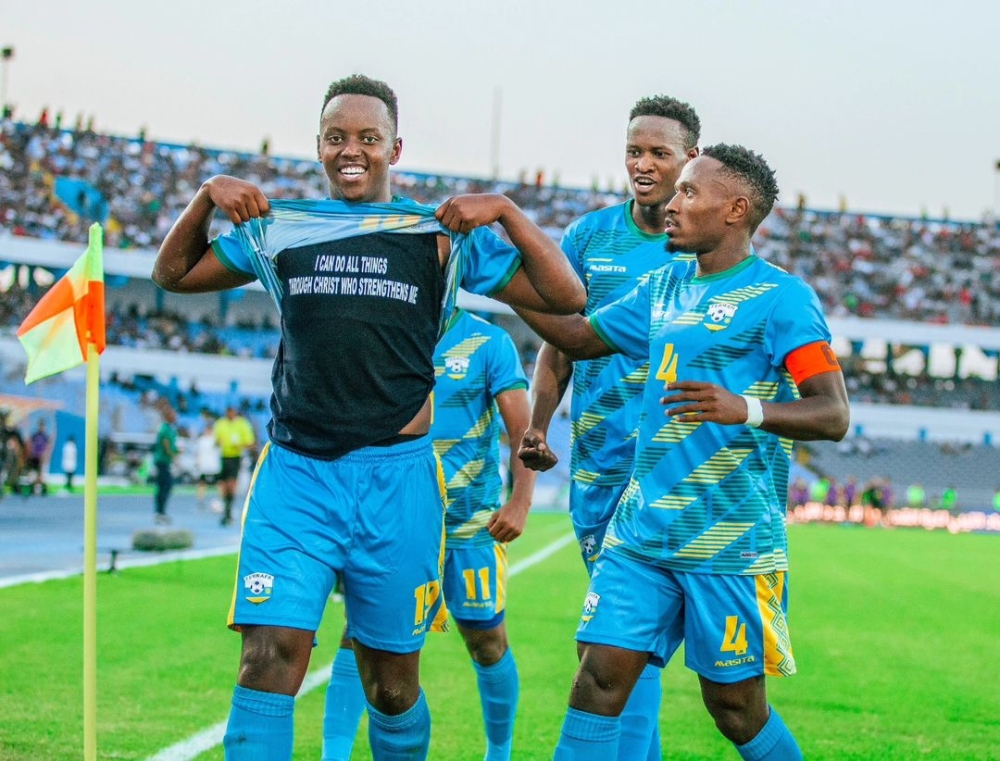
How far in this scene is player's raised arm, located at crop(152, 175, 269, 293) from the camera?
4492mm

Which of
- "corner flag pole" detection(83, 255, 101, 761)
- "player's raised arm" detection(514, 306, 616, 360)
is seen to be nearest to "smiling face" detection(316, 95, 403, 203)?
"player's raised arm" detection(514, 306, 616, 360)

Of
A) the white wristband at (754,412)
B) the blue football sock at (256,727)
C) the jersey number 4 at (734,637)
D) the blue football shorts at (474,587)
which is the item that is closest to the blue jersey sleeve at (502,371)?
the blue football shorts at (474,587)

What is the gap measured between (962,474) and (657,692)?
51.2 m

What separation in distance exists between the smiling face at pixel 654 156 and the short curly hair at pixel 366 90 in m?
1.34

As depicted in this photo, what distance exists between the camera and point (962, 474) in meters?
53.8

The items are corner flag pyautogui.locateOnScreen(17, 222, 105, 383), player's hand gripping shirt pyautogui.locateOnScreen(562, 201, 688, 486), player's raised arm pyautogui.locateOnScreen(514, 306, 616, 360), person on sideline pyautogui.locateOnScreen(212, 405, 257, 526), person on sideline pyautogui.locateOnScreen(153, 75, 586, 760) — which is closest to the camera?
person on sideline pyautogui.locateOnScreen(153, 75, 586, 760)

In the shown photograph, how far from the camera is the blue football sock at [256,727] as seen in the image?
418 centimetres

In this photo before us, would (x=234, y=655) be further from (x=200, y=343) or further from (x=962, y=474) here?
(x=962, y=474)

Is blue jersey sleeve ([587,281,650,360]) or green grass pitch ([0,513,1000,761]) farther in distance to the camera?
green grass pitch ([0,513,1000,761])

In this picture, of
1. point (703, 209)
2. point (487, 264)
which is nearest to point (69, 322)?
point (487, 264)

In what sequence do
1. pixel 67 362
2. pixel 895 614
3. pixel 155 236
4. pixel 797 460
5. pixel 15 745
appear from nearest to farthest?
pixel 67 362, pixel 15 745, pixel 895 614, pixel 155 236, pixel 797 460

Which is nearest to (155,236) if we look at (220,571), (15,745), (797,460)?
(797,460)

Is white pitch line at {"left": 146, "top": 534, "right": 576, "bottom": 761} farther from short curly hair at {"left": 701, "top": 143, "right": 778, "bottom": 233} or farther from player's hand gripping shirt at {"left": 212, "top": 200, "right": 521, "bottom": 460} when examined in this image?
short curly hair at {"left": 701, "top": 143, "right": 778, "bottom": 233}

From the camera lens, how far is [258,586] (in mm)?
4355
